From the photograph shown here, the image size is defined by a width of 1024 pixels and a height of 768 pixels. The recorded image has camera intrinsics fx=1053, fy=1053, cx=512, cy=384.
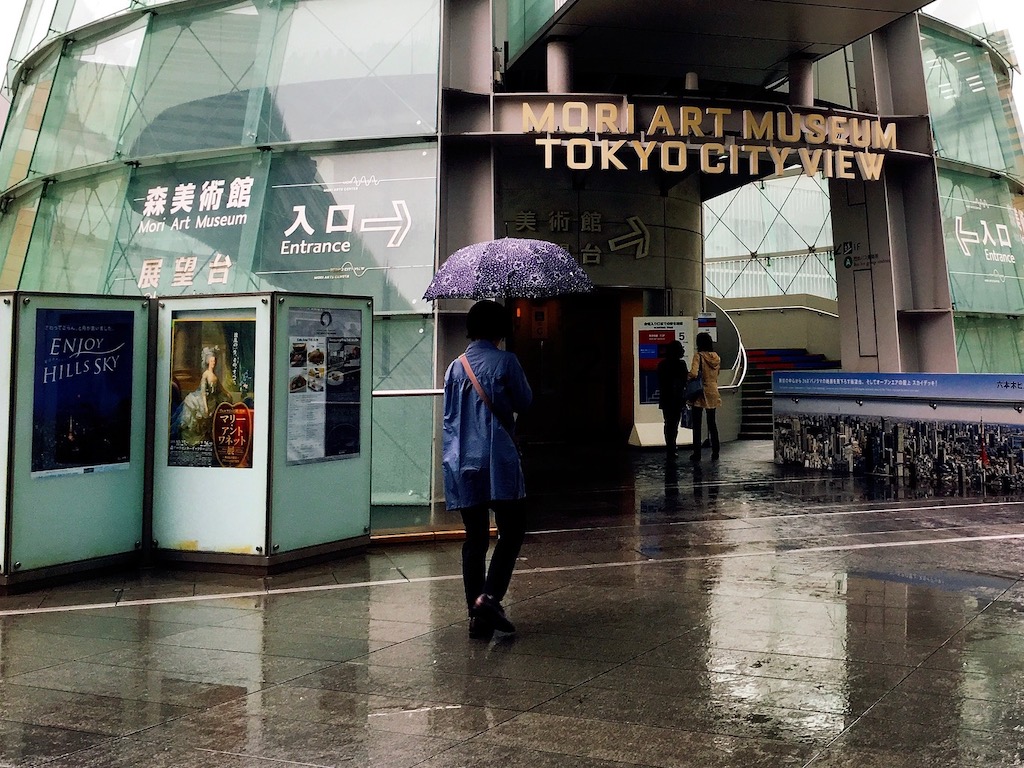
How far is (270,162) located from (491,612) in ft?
31.3

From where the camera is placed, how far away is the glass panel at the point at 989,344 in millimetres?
15984

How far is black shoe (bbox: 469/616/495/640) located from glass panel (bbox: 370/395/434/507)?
386cm

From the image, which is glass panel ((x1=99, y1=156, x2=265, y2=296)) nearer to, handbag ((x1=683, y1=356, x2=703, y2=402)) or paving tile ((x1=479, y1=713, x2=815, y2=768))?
handbag ((x1=683, y1=356, x2=703, y2=402))

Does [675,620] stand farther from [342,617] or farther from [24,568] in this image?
[24,568]

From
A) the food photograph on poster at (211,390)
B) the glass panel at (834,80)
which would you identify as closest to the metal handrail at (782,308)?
the glass panel at (834,80)

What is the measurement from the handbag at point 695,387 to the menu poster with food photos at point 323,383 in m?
8.74

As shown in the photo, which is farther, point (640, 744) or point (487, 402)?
point (487, 402)

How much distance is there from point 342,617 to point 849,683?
2.86 meters

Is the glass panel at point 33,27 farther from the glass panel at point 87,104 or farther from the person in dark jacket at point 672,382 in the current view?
the person in dark jacket at point 672,382

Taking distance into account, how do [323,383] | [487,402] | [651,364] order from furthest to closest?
[651,364] < [323,383] < [487,402]

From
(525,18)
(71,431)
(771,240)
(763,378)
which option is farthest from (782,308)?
(71,431)

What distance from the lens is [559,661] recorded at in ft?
16.7

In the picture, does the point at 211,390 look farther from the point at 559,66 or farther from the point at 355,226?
the point at 559,66

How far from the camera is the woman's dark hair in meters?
5.78
